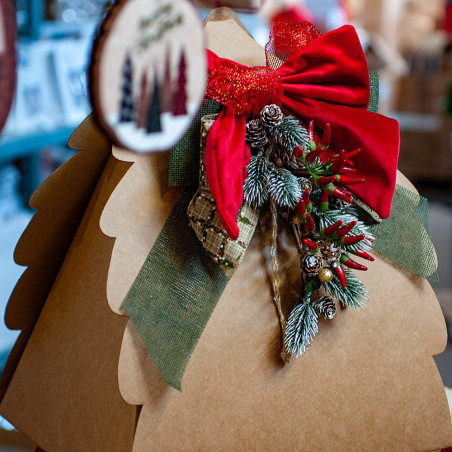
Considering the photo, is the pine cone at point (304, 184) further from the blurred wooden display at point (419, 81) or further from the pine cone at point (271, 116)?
the blurred wooden display at point (419, 81)

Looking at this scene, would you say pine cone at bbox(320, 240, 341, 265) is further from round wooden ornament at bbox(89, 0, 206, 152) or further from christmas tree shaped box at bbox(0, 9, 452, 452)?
round wooden ornament at bbox(89, 0, 206, 152)

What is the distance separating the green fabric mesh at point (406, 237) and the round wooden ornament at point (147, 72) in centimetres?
31

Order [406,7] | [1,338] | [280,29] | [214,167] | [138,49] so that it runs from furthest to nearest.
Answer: [406,7], [1,338], [280,29], [214,167], [138,49]

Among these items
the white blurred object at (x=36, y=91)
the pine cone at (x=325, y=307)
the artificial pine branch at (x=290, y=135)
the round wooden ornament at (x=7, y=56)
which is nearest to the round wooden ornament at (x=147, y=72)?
the round wooden ornament at (x=7, y=56)

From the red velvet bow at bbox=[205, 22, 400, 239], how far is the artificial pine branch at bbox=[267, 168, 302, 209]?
0.09 ft

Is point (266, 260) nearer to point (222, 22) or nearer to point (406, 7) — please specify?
point (222, 22)

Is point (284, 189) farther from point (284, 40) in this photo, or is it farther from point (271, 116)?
point (284, 40)

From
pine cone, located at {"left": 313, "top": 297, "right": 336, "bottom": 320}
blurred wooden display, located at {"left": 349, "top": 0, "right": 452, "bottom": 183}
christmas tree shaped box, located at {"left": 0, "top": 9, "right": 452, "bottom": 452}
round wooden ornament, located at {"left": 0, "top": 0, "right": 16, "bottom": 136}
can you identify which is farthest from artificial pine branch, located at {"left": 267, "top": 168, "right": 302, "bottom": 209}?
blurred wooden display, located at {"left": 349, "top": 0, "right": 452, "bottom": 183}

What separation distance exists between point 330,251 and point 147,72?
0.27 metres

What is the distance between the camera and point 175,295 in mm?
594

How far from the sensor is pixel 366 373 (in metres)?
0.65

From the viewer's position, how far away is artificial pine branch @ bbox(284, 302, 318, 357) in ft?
1.96

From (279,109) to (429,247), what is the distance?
0.83 ft

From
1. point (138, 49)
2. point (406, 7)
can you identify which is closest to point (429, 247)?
point (138, 49)
